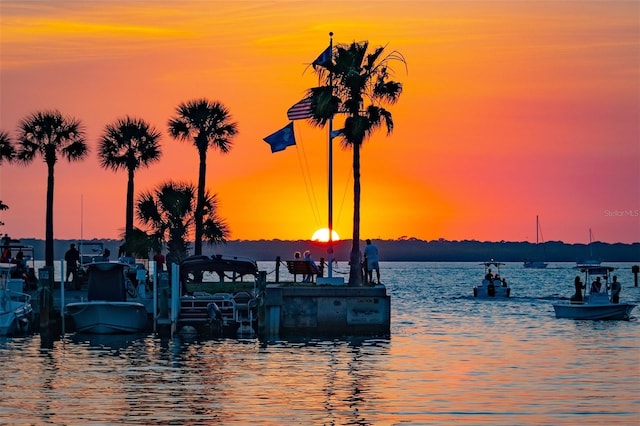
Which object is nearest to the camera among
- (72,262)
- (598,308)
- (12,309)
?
(12,309)

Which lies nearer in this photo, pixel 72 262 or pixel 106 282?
pixel 106 282

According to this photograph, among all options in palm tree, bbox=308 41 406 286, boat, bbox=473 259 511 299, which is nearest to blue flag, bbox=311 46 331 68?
palm tree, bbox=308 41 406 286

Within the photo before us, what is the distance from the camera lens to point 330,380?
40938 mm

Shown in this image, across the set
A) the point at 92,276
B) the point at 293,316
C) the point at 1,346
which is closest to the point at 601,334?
the point at 293,316

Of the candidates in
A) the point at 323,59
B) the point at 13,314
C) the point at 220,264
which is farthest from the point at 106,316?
the point at 323,59

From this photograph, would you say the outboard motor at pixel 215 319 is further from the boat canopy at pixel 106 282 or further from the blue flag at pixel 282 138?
the blue flag at pixel 282 138

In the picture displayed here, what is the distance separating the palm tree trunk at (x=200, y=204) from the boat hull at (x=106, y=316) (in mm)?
25446

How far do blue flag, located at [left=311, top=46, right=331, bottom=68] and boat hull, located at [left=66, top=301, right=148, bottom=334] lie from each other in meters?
13.2

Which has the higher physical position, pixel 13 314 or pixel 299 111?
pixel 299 111

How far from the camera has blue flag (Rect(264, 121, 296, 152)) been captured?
6419cm

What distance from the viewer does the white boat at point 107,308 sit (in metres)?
56.6

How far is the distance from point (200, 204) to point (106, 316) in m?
28.1

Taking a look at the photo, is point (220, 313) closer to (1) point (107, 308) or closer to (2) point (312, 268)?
(1) point (107, 308)

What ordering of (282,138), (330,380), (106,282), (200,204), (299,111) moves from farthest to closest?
1. (200,204)
2. (282,138)
3. (299,111)
4. (106,282)
5. (330,380)
